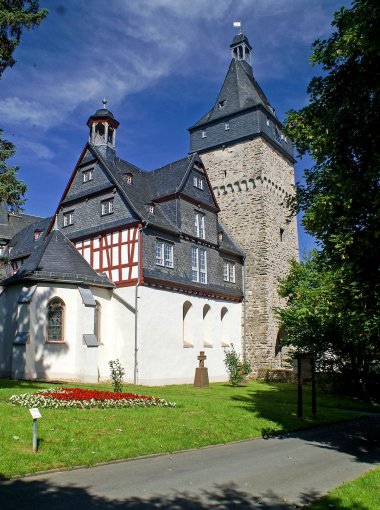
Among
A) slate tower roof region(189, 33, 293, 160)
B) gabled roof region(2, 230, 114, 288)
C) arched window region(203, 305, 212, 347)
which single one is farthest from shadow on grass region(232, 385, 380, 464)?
slate tower roof region(189, 33, 293, 160)

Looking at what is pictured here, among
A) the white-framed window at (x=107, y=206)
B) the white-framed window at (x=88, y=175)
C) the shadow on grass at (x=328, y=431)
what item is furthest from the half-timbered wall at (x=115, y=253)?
the shadow on grass at (x=328, y=431)

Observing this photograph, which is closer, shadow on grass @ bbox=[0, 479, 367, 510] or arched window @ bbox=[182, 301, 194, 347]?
shadow on grass @ bbox=[0, 479, 367, 510]

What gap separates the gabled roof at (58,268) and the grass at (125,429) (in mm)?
9569

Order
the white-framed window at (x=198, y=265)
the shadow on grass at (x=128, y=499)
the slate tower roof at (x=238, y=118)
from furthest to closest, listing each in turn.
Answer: the slate tower roof at (x=238, y=118) < the white-framed window at (x=198, y=265) < the shadow on grass at (x=128, y=499)

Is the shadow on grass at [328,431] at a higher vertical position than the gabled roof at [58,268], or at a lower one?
lower

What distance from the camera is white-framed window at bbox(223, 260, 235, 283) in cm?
3350

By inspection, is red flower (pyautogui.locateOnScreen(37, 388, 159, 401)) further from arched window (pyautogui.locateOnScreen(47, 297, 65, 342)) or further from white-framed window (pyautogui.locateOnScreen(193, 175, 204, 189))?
white-framed window (pyautogui.locateOnScreen(193, 175, 204, 189))

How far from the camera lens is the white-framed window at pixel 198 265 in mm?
30328

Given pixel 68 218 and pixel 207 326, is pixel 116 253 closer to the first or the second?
pixel 68 218

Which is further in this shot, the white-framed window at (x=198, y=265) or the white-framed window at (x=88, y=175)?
the white-framed window at (x=88, y=175)

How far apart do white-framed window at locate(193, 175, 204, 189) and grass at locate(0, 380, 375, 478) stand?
17.3m

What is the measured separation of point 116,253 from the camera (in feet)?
90.9

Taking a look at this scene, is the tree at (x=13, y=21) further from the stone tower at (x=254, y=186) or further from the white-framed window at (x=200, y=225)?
the stone tower at (x=254, y=186)

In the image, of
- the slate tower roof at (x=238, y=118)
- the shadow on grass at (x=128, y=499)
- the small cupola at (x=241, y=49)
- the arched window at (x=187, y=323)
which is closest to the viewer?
the shadow on grass at (x=128, y=499)
